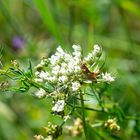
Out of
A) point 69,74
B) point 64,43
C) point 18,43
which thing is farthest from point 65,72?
point 18,43

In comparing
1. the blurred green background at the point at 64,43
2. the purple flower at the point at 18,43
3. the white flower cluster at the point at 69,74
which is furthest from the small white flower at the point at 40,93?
the purple flower at the point at 18,43

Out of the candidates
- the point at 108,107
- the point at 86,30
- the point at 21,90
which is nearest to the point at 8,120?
the point at 86,30

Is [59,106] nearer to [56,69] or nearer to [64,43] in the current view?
[56,69]

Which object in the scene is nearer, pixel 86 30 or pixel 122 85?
pixel 122 85

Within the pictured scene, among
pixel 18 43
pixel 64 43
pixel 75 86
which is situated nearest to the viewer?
pixel 75 86

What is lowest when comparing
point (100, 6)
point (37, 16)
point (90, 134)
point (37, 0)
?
point (90, 134)

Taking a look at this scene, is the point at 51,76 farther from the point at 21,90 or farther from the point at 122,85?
the point at 122,85

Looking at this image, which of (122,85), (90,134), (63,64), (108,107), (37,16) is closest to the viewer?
(63,64)
